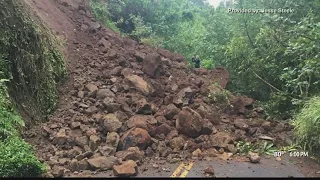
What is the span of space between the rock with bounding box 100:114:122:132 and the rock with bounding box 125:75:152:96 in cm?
181

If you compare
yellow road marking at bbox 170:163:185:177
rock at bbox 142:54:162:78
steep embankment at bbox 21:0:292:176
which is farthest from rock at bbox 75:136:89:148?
rock at bbox 142:54:162:78

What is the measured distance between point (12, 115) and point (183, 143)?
3.40m

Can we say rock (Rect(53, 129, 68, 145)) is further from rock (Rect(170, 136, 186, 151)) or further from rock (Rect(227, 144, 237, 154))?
rock (Rect(227, 144, 237, 154))

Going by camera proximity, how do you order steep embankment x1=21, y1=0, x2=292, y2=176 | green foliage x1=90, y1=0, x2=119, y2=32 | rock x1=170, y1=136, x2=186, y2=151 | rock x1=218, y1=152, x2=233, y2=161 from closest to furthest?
steep embankment x1=21, y1=0, x2=292, y2=176
rock x1=218, y1=152, x2=233, y2=161
rock x1=170, y1=136, x2=186, y2=151
green foliage x1=90, y1=0, x2=119, y2=32

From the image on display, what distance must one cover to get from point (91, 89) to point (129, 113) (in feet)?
4.73

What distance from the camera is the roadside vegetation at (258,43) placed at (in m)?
7.38

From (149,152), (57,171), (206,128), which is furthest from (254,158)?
(57,171)

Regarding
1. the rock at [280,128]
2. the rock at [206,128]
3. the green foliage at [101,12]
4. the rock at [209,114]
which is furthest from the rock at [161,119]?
the green foliage at [101,12]

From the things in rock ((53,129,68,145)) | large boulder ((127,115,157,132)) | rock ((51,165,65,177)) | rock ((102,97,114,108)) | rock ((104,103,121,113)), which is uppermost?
rock ((102,97,114,108))

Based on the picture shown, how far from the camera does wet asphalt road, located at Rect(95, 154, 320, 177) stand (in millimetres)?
6030

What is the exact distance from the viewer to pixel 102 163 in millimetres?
6039

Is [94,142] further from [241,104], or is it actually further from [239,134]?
[241,104]

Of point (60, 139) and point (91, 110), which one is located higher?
point (91, 110)

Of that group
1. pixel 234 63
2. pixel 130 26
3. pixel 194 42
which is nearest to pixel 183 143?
pixel 234 63
